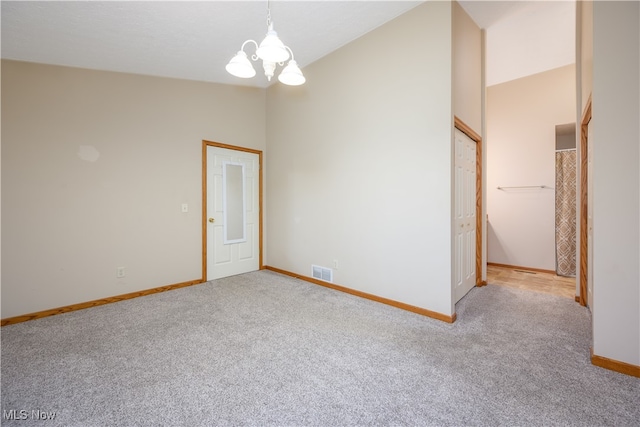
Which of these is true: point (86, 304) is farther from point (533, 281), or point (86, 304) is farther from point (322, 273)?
point (533, 281)

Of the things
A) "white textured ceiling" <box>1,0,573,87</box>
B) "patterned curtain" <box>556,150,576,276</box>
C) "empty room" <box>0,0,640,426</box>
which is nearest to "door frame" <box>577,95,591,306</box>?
"empty room" <box>0,0,640,426</box>

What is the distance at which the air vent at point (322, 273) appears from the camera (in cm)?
375

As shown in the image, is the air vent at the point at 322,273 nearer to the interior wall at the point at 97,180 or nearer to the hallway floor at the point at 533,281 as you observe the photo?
the interior wall at the point at 97,180

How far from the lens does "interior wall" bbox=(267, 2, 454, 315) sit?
2.67 metres

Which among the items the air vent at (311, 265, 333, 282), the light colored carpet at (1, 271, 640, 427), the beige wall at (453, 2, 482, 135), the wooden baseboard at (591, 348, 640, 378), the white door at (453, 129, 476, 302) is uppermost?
the beige wall at (453, 2, 482, 135)

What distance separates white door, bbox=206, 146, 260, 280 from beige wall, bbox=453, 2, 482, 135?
316cm

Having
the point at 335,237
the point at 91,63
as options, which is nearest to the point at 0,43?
the point at 91,63

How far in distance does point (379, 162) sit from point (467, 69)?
4.86ft

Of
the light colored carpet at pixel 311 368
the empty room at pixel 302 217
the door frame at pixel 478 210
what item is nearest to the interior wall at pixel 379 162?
the empty room at pixel 302 217

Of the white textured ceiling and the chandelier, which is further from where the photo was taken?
the white textured ceiling

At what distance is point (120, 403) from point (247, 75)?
96.3 inches

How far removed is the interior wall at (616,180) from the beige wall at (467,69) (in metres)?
1.08

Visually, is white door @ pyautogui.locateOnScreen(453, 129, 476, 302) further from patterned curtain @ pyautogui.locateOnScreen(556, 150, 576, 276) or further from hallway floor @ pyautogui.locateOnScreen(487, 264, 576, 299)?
patterned curtain @ pyautogui.locateOnScreen(556, 150, 576, 276)

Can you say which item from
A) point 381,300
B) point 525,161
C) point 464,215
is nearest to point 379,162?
point 464,215
